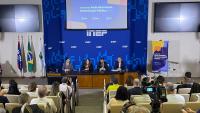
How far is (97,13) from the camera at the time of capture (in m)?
11.9

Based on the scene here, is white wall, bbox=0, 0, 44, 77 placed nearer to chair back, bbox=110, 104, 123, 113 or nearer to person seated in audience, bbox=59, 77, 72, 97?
person seated in audience, bbox=59, 77, 72, 97

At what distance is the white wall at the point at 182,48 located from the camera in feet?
39.6

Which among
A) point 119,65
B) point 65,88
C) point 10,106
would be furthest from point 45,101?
point 119,65

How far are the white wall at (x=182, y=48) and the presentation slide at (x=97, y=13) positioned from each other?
107 centimetres

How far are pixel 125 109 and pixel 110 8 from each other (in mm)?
8497

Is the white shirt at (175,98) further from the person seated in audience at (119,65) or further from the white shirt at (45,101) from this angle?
the person seated in audience at (119,65)

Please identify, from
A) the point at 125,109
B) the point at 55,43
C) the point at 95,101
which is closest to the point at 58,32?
the point at 55,43

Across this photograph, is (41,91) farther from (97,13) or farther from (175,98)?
(97,13)

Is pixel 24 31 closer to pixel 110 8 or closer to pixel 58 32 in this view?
pixel 58 32

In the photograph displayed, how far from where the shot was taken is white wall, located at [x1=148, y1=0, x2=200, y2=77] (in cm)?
1208

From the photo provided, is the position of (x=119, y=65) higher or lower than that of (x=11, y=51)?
lower

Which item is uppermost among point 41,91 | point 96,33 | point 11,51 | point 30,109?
point 96,33

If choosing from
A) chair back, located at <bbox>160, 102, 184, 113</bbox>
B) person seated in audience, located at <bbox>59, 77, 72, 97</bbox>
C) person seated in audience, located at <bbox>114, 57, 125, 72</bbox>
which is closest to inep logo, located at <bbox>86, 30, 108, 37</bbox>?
person seated in audience, located at <bbox>114, 57, 125, 72</bbox>

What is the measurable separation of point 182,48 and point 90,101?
4438 mm
